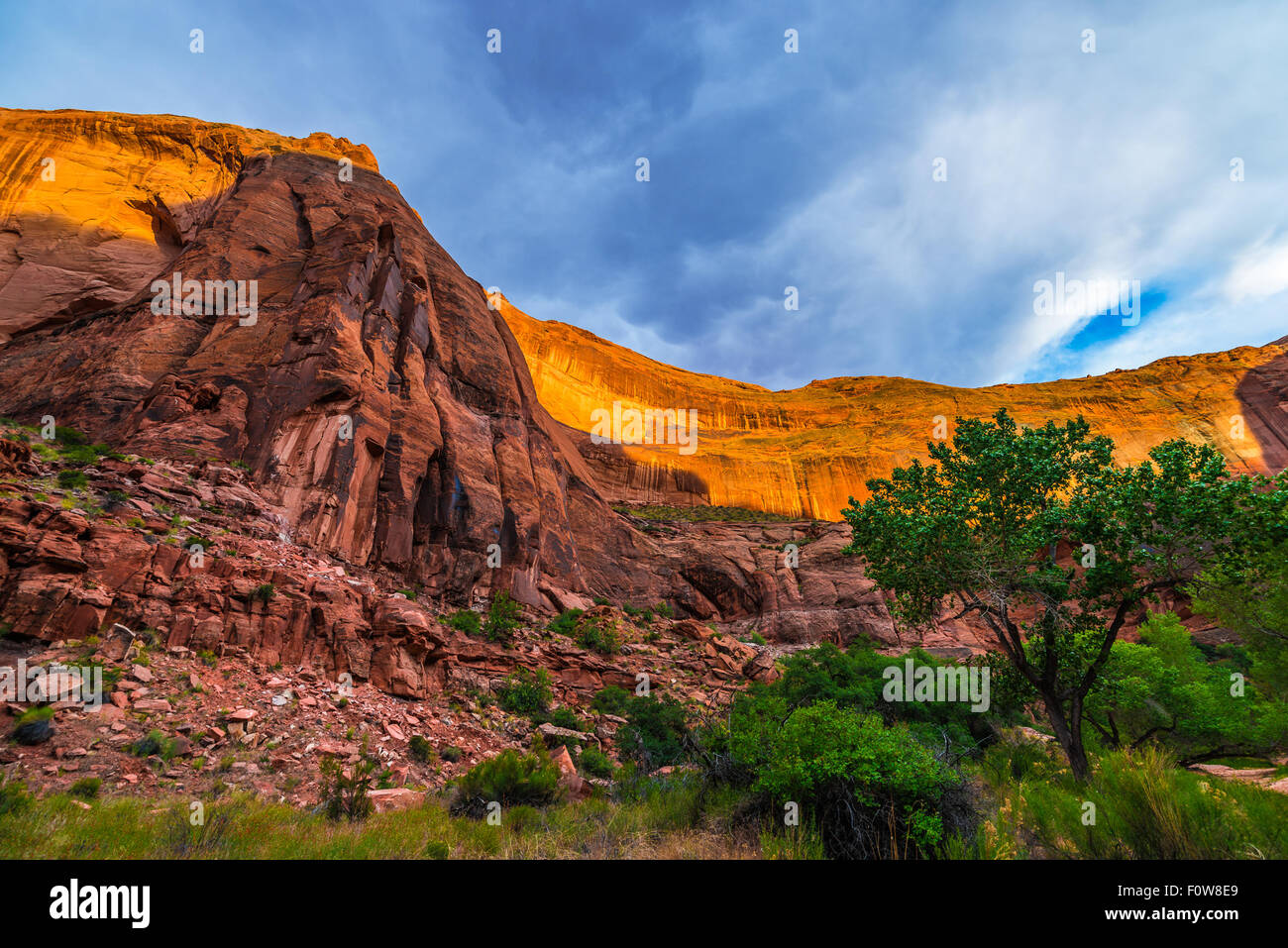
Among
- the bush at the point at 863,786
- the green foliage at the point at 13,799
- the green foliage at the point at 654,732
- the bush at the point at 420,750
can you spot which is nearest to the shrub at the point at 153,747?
the green foliage at the point at 13,799

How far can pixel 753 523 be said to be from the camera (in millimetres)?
49250

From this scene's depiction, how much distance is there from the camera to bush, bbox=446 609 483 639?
61.2ft

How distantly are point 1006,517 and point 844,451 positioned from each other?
55.1 metres

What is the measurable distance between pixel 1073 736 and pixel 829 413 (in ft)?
245

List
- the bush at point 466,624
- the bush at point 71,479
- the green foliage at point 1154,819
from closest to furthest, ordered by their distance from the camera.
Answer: the green foliage at point 1154,819, the bush at point 71,479, the bush at point 466,624

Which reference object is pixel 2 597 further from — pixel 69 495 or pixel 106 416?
pixel 106 416

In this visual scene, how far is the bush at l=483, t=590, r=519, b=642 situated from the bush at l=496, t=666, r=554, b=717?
7.26 feet

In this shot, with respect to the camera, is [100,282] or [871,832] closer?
[871,832]

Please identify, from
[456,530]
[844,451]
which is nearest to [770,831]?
[456,530]

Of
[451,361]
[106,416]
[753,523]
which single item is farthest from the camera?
[753,523]

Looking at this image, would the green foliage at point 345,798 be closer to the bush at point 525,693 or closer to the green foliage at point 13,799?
the green foliage at point 13,799

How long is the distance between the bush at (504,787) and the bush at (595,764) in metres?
4.59

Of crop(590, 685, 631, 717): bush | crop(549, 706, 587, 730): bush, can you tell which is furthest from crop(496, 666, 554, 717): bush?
crop(590, 685, 631, 717): bush

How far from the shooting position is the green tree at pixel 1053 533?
8.02m
